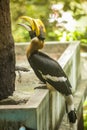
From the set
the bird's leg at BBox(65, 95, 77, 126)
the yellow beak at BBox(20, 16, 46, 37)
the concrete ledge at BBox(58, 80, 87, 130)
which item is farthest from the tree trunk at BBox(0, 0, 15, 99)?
the concrete ledge at BBox(58, 80, 87, 130)

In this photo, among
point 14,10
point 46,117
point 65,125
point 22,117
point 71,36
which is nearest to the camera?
point 22,117

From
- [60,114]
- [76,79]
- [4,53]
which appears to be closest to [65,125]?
[60,114]

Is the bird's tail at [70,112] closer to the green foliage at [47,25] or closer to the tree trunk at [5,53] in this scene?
the tree trunk at [5,53]

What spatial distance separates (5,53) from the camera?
5.53 m

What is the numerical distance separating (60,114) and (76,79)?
5.32 ft

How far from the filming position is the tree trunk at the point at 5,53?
5.49 m

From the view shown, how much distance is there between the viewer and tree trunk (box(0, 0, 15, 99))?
5.49m

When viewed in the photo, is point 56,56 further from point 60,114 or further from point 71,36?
point 71,36

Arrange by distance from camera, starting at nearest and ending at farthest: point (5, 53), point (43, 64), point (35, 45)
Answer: point (5, 53) → point (43, 64) → point (35, 45)

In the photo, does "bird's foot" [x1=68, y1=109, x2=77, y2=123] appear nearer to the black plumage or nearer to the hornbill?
the hornbill

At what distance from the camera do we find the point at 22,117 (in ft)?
15.5

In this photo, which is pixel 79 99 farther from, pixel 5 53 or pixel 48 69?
pixel 5 53

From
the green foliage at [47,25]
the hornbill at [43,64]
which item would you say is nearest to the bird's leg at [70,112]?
the hornbill at [43,64]

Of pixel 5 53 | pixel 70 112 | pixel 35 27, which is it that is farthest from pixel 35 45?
pixel 70 112
